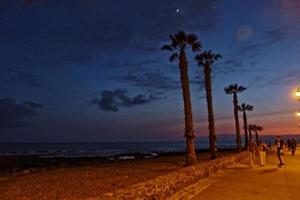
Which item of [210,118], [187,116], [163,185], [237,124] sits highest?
[237,124]

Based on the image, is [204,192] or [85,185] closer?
[204,192]

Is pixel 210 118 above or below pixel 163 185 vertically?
above

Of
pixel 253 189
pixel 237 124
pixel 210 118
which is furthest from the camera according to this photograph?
pixel 237 124

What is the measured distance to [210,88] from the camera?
37.0 metres

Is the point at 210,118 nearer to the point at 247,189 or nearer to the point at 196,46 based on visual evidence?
the point at 196,46

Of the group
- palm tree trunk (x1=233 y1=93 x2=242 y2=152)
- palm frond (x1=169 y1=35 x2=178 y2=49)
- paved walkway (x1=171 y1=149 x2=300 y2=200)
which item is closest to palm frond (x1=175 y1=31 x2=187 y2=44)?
palm frond (x1=169 y1=35 x2=178 y2=49)

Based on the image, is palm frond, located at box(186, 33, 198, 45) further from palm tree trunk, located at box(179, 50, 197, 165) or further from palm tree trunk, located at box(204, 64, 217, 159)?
palm tree trunk, located at box(204, 64, 217, 159)

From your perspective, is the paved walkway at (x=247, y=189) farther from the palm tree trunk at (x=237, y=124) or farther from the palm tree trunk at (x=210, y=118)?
the palm tree trunk at (x=237, y=124)

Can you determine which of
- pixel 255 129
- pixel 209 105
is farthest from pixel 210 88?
pixel 255 129

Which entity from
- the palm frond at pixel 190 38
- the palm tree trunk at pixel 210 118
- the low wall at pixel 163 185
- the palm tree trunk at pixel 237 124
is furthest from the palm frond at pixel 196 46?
the palm tree trunk at pixel 237 124

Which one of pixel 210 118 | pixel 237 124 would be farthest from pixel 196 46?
pixel 237 124

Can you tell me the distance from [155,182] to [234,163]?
16170mm

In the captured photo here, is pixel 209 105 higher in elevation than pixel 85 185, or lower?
higher

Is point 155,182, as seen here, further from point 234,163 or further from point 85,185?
point 234,163
